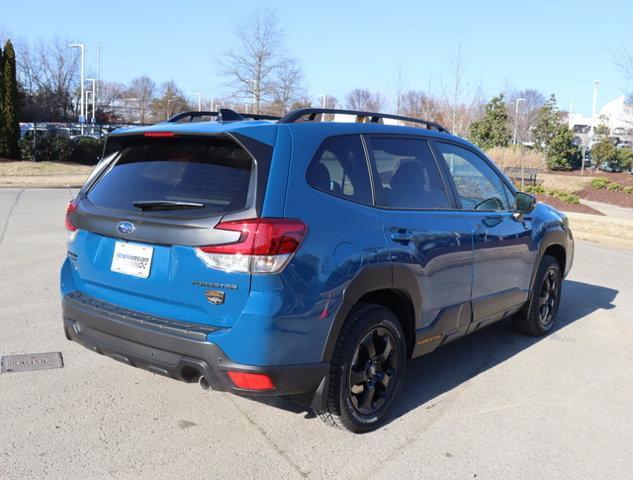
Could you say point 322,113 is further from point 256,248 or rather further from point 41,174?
point 41,174

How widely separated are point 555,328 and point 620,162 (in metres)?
36.8

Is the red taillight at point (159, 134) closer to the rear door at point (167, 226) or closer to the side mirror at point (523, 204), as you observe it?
the rear door at point (167, 226)

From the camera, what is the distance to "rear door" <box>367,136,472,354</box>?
4.04 m

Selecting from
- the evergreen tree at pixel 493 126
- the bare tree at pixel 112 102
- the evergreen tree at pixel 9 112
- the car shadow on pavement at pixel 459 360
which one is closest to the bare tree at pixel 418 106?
the evergreen tree at pixel 493 126

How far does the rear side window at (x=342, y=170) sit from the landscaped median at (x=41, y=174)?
19.2 metres

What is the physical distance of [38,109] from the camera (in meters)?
58.8

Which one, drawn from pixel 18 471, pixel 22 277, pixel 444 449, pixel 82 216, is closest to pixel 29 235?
pixel 22 277

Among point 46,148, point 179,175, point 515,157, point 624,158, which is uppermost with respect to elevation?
point 624,158

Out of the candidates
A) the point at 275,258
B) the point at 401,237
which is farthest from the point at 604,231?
the point at 275,258

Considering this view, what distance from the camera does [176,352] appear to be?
340cm

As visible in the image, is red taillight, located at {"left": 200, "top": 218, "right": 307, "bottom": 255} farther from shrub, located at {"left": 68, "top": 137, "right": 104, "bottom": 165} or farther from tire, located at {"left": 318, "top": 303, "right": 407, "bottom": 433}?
shrub, located at {"left": 68, "top": 137, "right": 104, "bottom": 165}

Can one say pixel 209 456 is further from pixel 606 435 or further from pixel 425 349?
pixel 606 435

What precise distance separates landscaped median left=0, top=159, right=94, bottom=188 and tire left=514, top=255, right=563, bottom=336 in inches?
729

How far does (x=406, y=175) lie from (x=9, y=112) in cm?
2722
